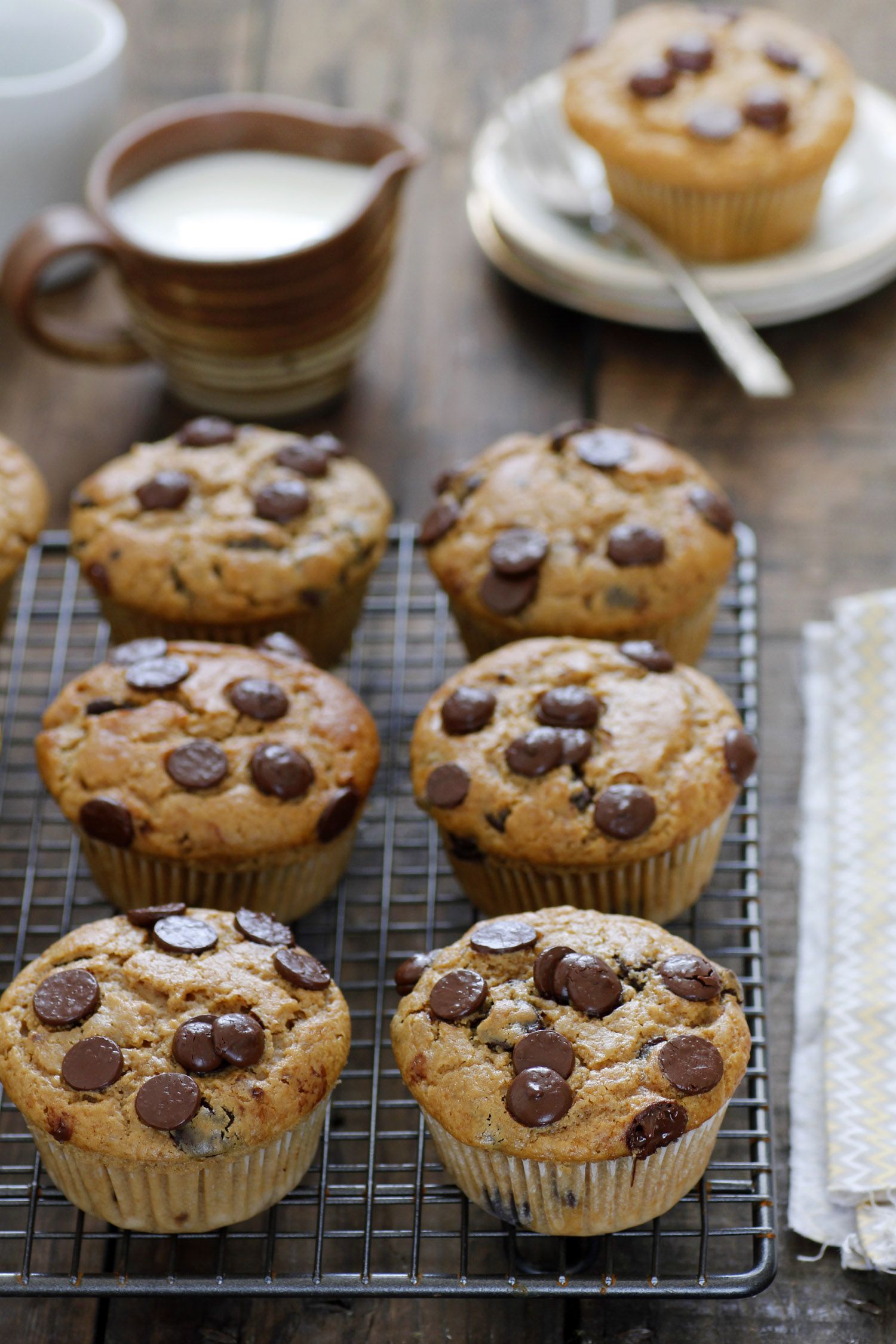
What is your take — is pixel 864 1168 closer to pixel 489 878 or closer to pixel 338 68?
pixel 489 878

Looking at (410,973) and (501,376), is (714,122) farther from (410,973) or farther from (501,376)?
(410,973)

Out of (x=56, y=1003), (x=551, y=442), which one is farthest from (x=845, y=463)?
(x=56, y=1003)

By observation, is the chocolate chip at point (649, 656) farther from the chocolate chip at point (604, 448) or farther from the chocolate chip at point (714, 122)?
the chocolate chip at point (714, 122)

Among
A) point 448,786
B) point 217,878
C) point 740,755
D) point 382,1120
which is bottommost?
point 382,1120

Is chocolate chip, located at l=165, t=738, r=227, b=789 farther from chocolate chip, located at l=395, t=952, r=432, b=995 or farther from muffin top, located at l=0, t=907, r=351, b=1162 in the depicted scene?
chocolate chip, located at l=395, t=952, r=432, b=995

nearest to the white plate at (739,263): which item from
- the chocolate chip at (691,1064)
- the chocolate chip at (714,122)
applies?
the chocolate chip at (714,122)

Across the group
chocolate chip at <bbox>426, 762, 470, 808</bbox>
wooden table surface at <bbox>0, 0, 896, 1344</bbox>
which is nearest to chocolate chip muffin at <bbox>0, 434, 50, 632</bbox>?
wooden table surface at <bbox>0, 0, 896, 1344</bbox>

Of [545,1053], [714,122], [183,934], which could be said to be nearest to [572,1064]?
[545,1053]
